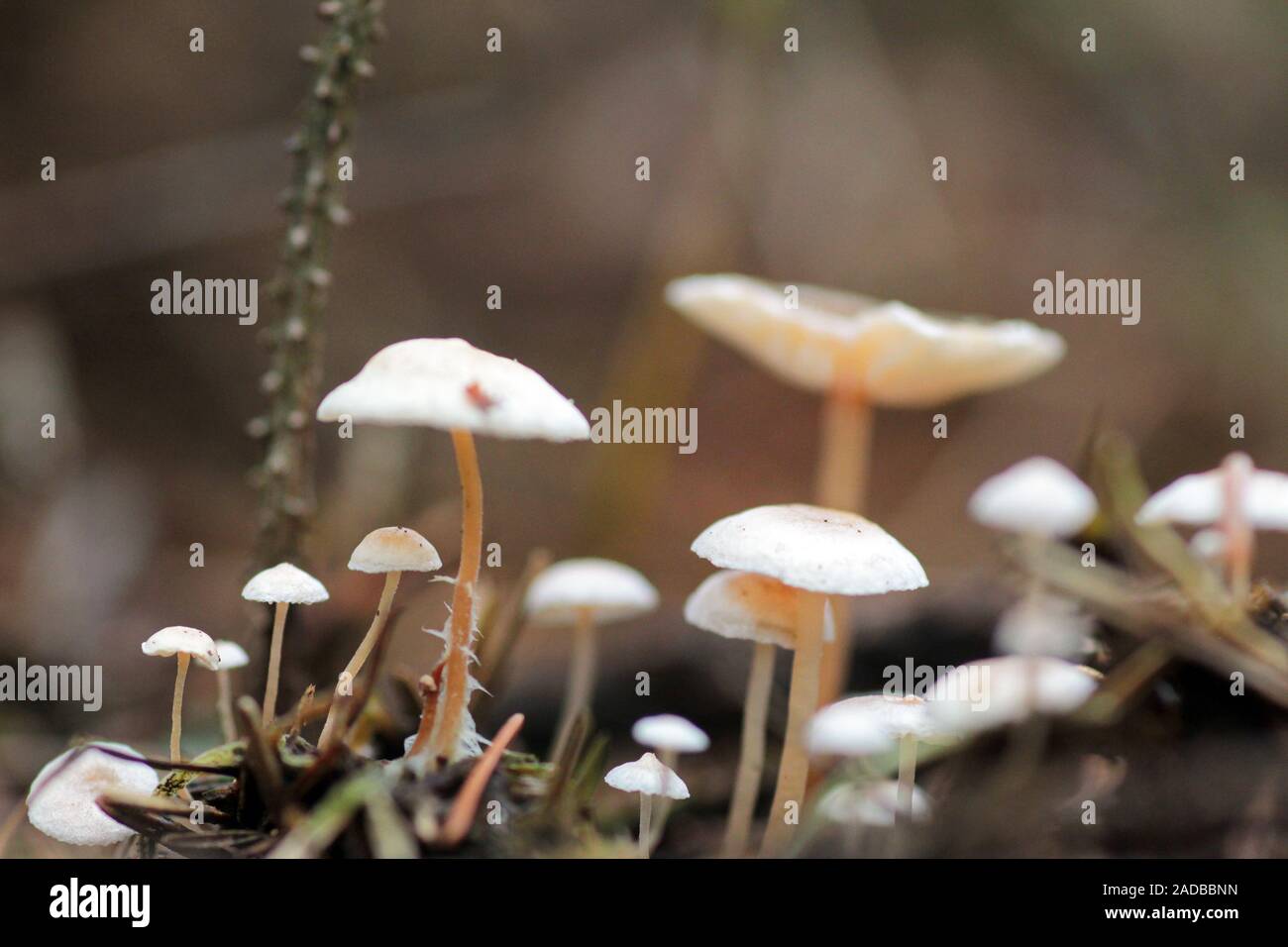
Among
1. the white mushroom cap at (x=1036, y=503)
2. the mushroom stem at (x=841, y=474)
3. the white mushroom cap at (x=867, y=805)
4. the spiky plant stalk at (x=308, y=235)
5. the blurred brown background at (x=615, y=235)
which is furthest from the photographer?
the blurred brown background at (x=615, y=235)

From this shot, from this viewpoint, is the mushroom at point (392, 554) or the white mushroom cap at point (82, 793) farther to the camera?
the mushroom at point (392, 554)

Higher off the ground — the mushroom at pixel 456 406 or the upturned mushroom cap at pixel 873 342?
the upturned mushroom cap at pixel 873 342

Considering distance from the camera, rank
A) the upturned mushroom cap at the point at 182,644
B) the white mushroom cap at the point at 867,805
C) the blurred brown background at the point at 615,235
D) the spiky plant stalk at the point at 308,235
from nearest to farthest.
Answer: the white mushroom cap at the point at 867,805, the upturned mushroom cap at the point at 182,644, the spiky plant stalk at the point at 308,235, the blurred brown background at the point at 615,235

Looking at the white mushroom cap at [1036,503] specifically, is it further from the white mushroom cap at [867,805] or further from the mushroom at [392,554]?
the mushroom at [392,554]

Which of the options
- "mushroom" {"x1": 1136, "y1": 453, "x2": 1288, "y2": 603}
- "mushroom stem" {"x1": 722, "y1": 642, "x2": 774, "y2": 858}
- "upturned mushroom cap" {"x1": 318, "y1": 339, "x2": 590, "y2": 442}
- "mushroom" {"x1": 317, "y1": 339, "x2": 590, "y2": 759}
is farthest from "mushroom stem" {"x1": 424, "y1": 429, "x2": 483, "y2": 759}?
"mushroom" {"x1": 1136, "y1": 453, "x2": 1288, "y2": 603}

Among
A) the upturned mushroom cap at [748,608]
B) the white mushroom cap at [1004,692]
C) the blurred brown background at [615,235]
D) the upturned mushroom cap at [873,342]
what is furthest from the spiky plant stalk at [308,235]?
the blurred brown background at [615,235]

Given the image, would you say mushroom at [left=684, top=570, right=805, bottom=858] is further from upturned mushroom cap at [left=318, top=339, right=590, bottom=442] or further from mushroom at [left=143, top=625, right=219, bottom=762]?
mushroom at [left=143, top=625, right=219, bottom=762]

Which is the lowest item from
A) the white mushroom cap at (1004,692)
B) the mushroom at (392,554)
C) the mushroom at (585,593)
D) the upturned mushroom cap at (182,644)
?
the white mushroom cap at (1004,692)

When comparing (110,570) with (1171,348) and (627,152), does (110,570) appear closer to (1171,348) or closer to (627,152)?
(627,152)
